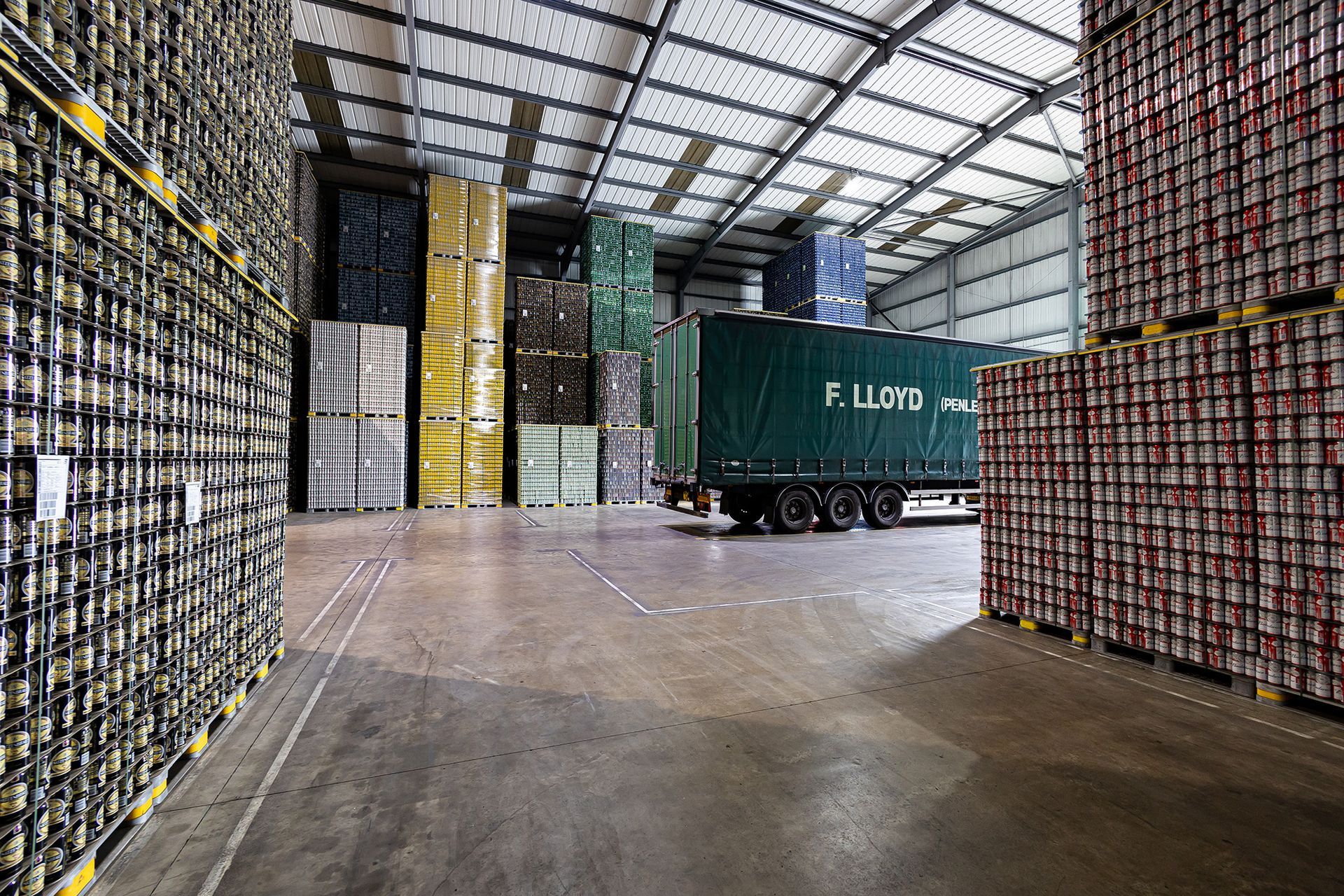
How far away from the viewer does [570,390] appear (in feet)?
56.6

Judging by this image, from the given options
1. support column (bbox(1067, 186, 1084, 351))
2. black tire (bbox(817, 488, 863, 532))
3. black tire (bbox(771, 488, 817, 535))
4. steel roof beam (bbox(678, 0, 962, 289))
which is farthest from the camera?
support column (bbox(1067, 186, 1084, 351))

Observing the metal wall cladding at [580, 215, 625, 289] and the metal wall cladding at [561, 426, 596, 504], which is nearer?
the metal wall cladding at [561, 426, 596, 504]

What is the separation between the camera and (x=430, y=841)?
2139 mm

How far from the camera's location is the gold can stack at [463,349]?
15211 mm

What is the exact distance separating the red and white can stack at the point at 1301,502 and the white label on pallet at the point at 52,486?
5.56 meters

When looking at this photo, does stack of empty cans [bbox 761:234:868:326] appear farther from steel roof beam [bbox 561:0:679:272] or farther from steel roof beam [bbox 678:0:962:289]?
steel roof beam [bbox 561:0:679:272]

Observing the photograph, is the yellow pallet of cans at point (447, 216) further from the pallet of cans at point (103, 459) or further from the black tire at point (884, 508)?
the pallet of cans at point (103, 459)

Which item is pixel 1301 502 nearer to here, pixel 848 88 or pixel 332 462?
pixel 848 88

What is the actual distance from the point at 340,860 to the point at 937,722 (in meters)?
2.80

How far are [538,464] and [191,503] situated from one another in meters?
13.7

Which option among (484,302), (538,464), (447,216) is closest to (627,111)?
Result: (447,216)

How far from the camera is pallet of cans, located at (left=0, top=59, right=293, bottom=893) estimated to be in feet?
5.42

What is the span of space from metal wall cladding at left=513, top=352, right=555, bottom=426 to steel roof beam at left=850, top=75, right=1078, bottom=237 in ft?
40.0

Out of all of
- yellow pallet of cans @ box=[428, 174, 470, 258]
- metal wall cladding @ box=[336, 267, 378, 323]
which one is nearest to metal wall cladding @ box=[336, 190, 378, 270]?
metal wall cladding @ box=[336, 267, 378, 323]
